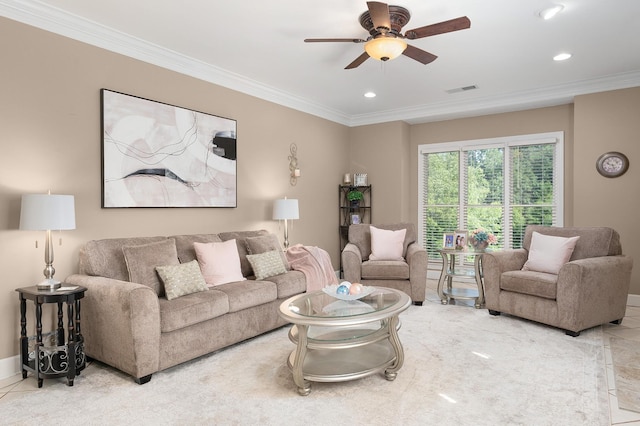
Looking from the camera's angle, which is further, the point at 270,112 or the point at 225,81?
the point at 270,112

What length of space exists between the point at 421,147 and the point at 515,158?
1461 mm

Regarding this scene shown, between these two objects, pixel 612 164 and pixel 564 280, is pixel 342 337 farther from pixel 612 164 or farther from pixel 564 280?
pixel 612 164

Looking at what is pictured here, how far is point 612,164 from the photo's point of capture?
16.4 ft

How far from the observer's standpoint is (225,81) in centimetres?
475

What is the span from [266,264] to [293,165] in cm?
202

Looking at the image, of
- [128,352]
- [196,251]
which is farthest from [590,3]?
[128,352]

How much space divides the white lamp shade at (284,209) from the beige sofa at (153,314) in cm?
126

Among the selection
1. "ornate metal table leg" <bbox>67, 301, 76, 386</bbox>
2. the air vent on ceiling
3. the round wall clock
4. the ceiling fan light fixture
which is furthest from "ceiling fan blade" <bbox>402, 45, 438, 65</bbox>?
"ornate metal table leg" <bbox>67, 301, 76, 386</bbox>

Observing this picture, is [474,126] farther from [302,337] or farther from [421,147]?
[302,337]

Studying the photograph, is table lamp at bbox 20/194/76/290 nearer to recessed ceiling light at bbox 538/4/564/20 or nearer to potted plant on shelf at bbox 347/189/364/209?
recessed ceiling light at bbox 538/4/564/20

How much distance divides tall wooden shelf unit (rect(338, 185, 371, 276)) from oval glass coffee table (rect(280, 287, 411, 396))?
3619mm

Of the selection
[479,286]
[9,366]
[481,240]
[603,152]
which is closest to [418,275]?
[479,286]

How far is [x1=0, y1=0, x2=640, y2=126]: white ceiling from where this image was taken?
322 cm

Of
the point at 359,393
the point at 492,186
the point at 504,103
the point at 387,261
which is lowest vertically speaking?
the point at 359,393
